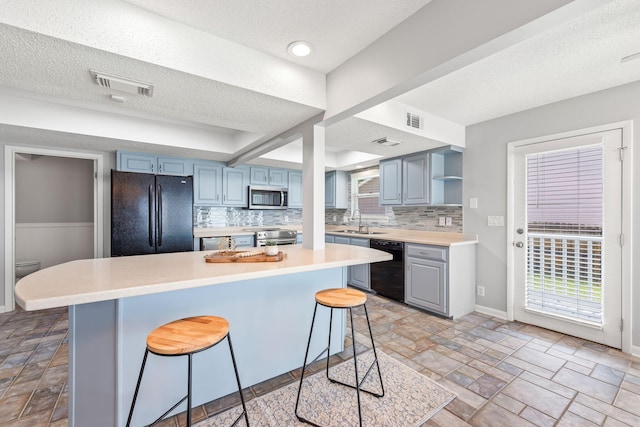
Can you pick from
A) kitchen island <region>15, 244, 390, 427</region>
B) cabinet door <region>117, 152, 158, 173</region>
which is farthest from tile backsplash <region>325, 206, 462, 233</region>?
cabinet door <region>117, 152, 158, 173</region>

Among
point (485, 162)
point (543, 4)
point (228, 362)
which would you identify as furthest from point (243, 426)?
point (485, 162)

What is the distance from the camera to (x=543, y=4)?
1.12 metres

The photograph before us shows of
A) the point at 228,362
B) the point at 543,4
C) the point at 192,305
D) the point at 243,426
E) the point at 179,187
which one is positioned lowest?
the point at 243,426

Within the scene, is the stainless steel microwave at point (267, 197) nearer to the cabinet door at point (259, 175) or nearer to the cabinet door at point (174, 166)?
the cabinet door at point (259, 175)

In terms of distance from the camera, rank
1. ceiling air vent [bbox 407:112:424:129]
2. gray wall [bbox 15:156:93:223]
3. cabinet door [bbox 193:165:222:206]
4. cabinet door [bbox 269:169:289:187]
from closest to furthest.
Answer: ceiling air vent [bbox 407:112:424:129], cabinet door [bbox 193:165:222:206], gray wall [bbox 15:156:93:223], cabinet door [bbox 269:169:289:187]

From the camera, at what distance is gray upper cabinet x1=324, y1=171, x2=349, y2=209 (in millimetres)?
5668

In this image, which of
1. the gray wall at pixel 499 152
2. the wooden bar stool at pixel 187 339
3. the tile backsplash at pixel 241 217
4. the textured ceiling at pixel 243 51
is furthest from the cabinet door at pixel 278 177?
the wooden bar stool at pixel 187 339

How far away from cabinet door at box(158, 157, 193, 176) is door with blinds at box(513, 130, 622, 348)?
4436 millimetres

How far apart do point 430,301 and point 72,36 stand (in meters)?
3.76

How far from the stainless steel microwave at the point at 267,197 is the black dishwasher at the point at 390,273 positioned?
1.96 m

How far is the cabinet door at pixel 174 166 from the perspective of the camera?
13.5 feet

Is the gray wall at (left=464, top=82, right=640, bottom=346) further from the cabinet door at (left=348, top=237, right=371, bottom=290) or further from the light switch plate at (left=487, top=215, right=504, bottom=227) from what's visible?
the cabinet door at (left=348, top=237, right=371, bottom=290)

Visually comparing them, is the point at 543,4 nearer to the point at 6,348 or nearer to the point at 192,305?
the point at 192,305

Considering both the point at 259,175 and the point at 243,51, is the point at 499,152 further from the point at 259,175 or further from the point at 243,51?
the point at 259,175
